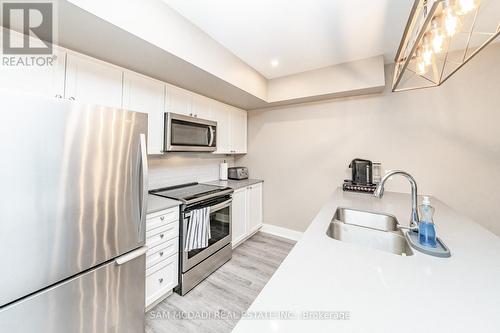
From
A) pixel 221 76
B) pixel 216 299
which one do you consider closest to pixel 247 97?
pixel 221 76

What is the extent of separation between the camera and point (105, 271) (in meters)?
1.19

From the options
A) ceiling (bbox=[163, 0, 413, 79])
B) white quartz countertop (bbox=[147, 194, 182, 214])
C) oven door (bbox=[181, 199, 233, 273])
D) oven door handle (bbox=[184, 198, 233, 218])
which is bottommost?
oven door (bbox=[181, 199, 233, 273])

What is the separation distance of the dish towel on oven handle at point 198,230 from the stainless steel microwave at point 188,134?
2.53 feet

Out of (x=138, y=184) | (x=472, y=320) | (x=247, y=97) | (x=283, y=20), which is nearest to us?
(x=472, y=320)

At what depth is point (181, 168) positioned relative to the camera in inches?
104

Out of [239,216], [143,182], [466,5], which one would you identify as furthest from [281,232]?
[466,5]

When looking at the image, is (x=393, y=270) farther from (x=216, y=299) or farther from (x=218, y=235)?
(x=218, y=235)

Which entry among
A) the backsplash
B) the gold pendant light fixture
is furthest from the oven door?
the gold pendant light fixture

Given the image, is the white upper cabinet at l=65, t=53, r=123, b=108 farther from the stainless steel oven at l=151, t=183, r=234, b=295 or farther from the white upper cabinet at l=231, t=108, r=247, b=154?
the white upper cabinet at l=231, t=108, r=247, b=154

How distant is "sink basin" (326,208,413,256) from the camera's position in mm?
1246

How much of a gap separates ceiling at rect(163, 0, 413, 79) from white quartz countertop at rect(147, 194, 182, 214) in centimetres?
164

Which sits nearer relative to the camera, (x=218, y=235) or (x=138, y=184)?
(x=138, y=184)

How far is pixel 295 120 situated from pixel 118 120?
8.18ft

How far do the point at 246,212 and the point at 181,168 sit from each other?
1.17 m
